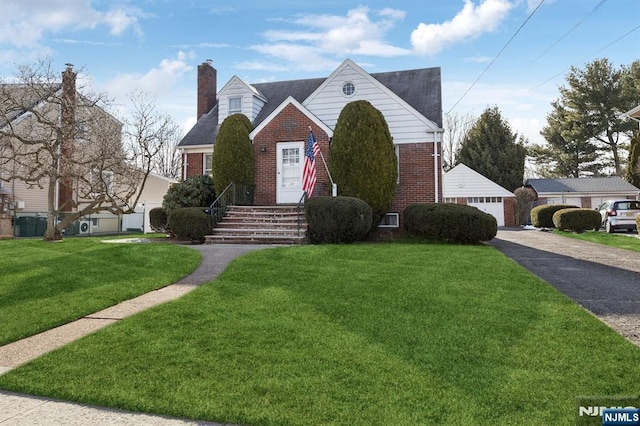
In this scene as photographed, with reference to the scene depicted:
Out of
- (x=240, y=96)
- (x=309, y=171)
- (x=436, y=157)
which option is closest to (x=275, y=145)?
(x=309, y=171)

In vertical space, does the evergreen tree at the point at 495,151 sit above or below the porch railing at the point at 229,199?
above

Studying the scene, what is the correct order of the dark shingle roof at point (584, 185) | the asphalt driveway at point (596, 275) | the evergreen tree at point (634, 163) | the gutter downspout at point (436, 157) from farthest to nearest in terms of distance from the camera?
the dark shingle roof at point (584, 185) → the evergreen tree at point (634, 163) → the gutter downspout at point (436, 157) → the asphalt driveway at point (596, 275)

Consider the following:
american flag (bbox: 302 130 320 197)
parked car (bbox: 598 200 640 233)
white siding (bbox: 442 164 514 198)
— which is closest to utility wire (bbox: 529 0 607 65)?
parked car (bbox: 598 200 640 233)

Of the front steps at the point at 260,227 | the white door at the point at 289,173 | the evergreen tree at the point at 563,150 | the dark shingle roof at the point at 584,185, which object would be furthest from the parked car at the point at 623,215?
the evergreen tree at the point at 563,150

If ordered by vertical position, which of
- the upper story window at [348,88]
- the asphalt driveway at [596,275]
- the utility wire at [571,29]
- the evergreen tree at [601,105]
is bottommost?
the asphalt driveway at [596,275]

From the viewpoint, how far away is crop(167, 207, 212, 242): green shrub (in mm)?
13023

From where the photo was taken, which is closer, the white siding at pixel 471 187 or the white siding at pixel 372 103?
the white siding at pixel 372 103

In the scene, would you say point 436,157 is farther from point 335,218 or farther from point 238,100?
point 238,100

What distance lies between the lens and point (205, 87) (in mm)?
21781

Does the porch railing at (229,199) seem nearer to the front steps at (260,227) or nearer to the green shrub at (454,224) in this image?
the front steps at (260,227)

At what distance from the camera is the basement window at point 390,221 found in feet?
52.7

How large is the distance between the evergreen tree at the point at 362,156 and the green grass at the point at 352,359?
289 inches

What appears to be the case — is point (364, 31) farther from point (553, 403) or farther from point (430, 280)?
point (553, 403)

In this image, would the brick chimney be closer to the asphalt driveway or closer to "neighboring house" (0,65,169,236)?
"neighboring house" (0,65,169,236)
